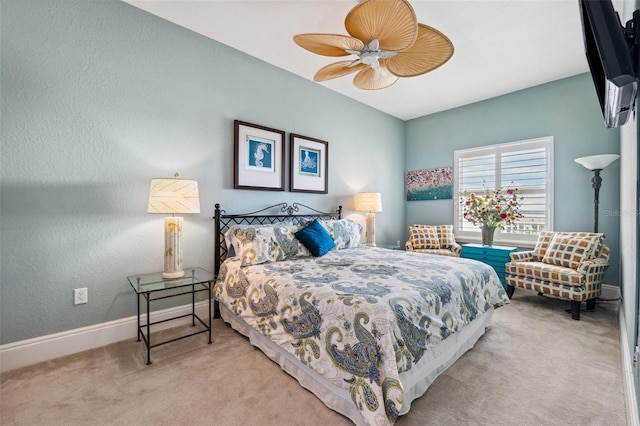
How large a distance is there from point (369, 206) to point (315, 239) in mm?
1558

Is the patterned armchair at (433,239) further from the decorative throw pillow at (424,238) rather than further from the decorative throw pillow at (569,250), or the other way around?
the decorative throw pillow at (569,250)

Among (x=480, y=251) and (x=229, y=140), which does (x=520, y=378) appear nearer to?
(x=480, y=251)

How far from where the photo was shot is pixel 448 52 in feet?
6.55

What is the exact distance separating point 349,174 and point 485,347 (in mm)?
2850

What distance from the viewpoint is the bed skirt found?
153 cm

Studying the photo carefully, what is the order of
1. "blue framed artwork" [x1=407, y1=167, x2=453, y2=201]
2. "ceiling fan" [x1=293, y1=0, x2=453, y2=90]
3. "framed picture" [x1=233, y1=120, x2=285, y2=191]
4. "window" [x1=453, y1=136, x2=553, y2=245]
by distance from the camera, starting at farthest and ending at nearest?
1. "blue framed artwork" [x1=407, y1=167, x2=453, y2=201]
2. "window" [x1=453, y1=136, x2=553, y2=245]
3. "framed picture" [x1=233, y1=120, x2=285, y2=191]
4. "ceiling fan" [x1=293, y1=0, x2=453, y2=90]

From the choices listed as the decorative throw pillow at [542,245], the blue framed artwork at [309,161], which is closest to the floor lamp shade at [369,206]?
the blue framed artwork at [309,161]

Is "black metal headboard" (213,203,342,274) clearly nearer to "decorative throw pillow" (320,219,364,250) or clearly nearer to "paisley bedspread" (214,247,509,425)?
"paisley bedspread" (214,247,509,425)

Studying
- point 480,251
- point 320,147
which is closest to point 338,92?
point 320,147

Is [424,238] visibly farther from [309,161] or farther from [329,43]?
[329,43]

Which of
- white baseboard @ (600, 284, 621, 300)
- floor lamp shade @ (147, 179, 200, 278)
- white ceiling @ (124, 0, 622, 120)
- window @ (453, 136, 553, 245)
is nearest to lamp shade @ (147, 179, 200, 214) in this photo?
floor lamp shade @ (147, 179, 200, 278)

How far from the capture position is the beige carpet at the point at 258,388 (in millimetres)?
1538

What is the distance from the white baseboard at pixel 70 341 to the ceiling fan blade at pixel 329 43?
258cm

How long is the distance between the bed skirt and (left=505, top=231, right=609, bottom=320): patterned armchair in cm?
124
